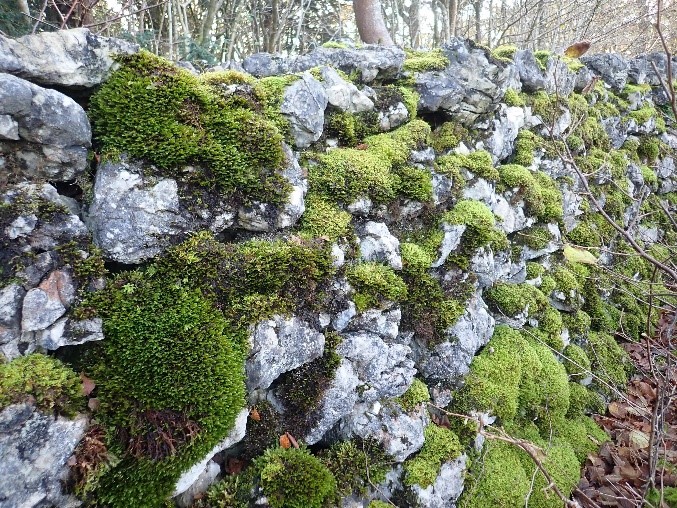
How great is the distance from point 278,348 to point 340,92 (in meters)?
2.69

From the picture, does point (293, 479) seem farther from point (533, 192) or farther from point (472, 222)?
point (533, 192)

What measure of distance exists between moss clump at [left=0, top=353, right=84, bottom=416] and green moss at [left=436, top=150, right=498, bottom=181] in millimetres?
3965

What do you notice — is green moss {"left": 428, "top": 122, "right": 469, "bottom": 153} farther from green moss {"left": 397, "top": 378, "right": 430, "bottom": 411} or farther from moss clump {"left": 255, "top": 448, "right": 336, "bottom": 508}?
moss clump {"left": 255, "top": 448, "right": 336, "bottom": 508}

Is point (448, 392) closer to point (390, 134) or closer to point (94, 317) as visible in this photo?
point (390, 134)

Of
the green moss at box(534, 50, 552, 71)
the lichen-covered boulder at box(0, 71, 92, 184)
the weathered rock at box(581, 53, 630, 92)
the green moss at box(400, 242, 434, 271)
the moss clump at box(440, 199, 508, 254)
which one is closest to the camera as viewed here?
the lichen-covered boulder at box(0, 71, 92, 184)

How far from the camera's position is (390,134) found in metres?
4.53

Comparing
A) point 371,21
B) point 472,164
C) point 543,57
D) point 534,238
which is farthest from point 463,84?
point 543,57

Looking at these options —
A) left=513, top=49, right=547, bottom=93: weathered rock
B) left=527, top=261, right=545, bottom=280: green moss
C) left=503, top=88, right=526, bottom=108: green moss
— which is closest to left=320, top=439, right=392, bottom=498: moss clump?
left=527, top=261, right=545, bottom=280: green moss

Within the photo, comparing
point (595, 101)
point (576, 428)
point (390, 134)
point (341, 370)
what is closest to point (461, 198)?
point (390, 134)

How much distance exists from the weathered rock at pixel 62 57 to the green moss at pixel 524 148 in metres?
5.23

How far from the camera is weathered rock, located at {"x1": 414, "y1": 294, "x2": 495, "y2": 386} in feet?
13.4

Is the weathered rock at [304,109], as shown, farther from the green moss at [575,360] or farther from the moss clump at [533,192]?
the green moss at [575,360]

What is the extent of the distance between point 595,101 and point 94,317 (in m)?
9.70

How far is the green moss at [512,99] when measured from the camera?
6.05m
